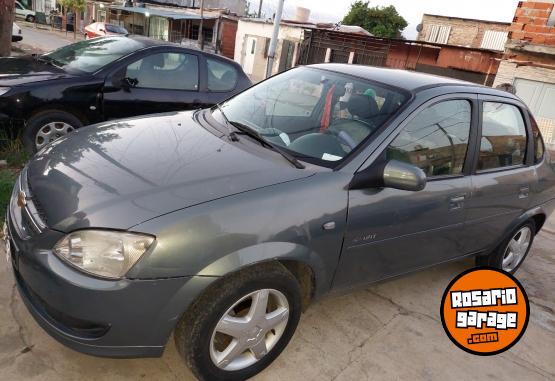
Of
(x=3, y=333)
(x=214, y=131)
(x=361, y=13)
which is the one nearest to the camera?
(x=3, y=333)

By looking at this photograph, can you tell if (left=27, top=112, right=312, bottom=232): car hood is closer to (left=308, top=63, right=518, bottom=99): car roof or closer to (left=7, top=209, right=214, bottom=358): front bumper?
(left=7, top=209, right=214, bottom=358): front bumper

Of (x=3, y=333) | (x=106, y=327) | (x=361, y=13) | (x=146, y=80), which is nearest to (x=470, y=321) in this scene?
(x=106, y=327)

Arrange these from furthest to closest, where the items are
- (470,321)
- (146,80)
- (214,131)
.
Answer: (146,80) < (470,321) < (214,131)

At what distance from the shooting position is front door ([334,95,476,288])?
258cm

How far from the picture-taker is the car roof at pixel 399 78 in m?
2.97

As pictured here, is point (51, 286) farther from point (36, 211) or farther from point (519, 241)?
point (519, 241)

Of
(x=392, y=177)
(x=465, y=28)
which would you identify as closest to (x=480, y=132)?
(x=392, y=177)

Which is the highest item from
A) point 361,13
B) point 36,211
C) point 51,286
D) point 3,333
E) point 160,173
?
point 361,13

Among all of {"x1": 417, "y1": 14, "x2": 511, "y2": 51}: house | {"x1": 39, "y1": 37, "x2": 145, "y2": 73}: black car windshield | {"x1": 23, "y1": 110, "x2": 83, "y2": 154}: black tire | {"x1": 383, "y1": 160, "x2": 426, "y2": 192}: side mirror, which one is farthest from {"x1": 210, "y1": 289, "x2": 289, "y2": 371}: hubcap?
{"x1": 417, "y1": 14, "x2": 511, "y2": 51}: house

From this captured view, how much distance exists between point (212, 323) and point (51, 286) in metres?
0.72

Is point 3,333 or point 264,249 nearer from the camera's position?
point 264,249

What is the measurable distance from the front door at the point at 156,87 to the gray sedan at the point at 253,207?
2.09m

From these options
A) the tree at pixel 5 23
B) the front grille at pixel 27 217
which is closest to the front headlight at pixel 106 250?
the front grille at pixel 27 217

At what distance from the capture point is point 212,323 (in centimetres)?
212
